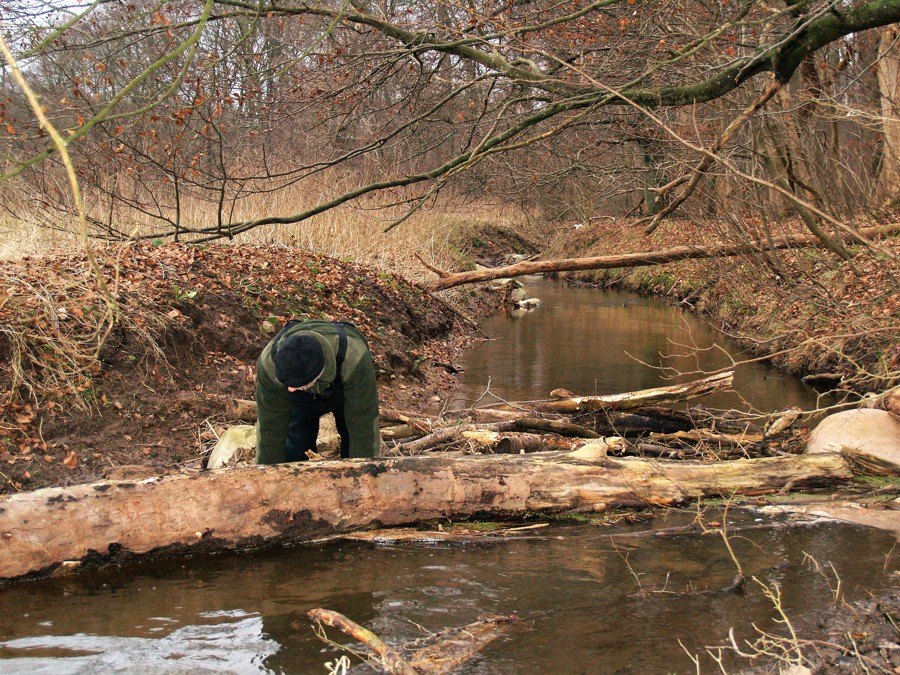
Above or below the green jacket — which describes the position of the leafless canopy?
above

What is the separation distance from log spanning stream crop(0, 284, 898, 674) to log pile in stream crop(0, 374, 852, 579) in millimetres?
176

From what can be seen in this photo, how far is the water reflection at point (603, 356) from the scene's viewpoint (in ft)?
31.5

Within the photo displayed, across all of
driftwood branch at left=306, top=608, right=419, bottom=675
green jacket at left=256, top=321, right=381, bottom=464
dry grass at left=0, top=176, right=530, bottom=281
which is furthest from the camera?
dry grass at left=0, top=176, right=530, bottom=281

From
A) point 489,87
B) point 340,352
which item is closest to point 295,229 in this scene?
point 489,87

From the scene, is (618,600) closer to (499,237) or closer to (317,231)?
(317,231)

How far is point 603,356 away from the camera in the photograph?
480 inches

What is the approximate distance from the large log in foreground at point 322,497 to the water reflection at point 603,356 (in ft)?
4.18

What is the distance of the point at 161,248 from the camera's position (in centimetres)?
926

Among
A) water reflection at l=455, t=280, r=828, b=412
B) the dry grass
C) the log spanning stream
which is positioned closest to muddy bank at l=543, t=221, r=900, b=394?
water reflection at l=455, t=280, r=828, b=412

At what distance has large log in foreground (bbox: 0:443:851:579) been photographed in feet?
14.3

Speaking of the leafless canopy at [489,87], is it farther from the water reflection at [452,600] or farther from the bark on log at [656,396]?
the water reflection at [452,600]

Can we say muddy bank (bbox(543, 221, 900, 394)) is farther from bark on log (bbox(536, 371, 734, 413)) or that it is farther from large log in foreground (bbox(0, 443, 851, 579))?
large log in foreground (bbox(0, 443, 851, 579))

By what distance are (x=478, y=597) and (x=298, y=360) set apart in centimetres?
168

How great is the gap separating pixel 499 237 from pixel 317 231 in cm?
1216
